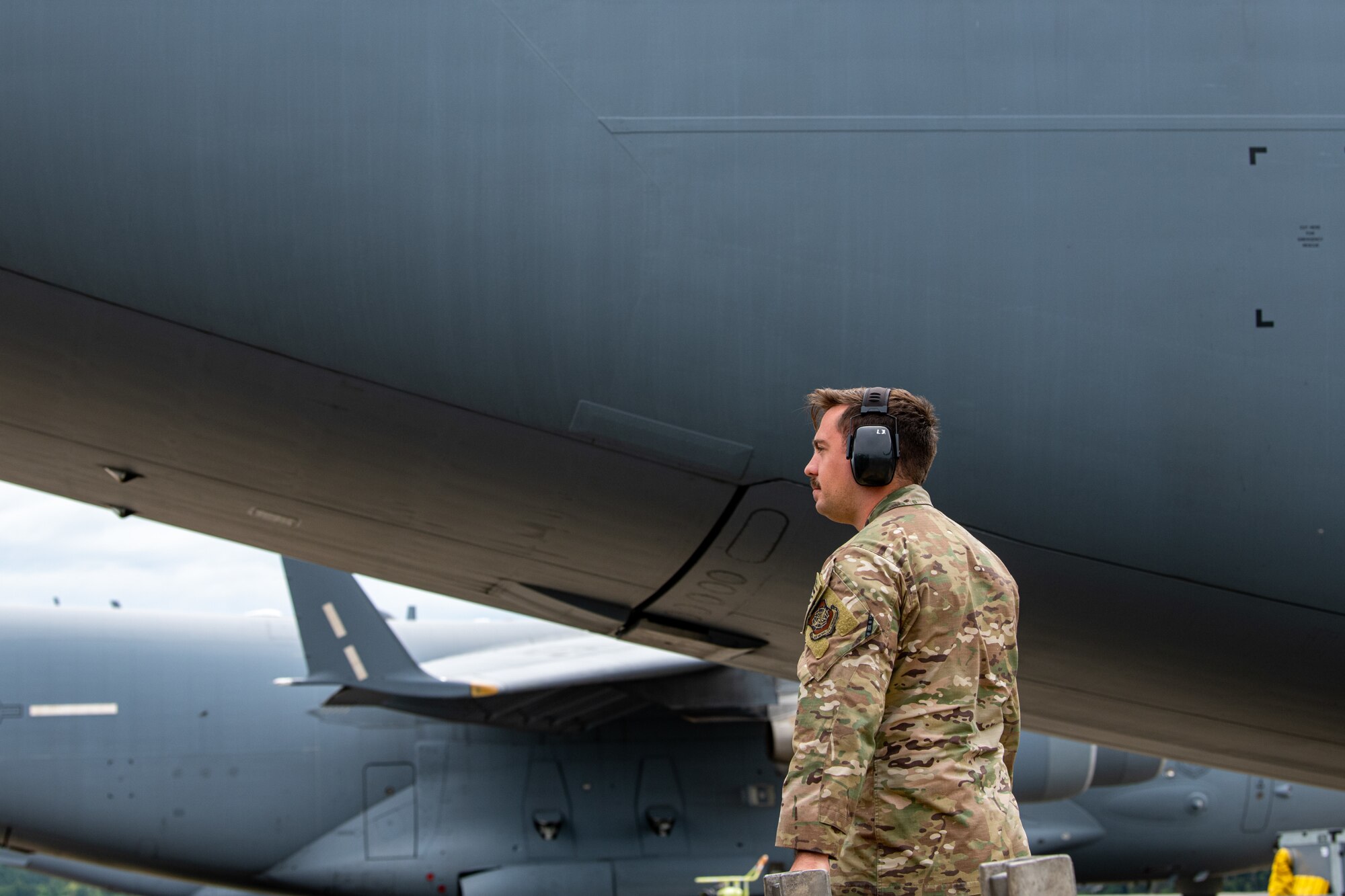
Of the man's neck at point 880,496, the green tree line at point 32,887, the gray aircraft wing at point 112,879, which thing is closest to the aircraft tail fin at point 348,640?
the gray aircraft wing at point 112,879

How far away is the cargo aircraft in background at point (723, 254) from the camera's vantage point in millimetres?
2461

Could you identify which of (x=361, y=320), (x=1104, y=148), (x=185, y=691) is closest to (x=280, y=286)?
(x=361, y=320)

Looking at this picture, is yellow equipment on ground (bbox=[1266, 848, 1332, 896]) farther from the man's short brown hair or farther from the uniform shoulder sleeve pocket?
the uniform shoulder sleeve pocket

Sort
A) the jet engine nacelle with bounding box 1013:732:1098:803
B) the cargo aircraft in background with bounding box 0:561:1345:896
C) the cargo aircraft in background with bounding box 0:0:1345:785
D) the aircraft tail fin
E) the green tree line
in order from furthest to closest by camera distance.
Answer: the green tree line, the cargo aircraft in background with bounding box 0:561:1345:896, the jet engine nacelle with bounding box 1013:732:1098:803, the aircraft tail fin, the cargo aircraft in background with bounding box 0:0:1345:785

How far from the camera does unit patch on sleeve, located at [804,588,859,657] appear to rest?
174 cm

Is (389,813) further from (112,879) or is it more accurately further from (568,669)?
(112,879)

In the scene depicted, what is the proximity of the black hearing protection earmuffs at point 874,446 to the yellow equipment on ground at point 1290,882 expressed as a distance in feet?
41.6

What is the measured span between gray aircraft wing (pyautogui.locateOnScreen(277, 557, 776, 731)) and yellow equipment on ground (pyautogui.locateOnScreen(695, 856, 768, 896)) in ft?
5.51

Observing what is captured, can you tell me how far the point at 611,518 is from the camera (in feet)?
9.46

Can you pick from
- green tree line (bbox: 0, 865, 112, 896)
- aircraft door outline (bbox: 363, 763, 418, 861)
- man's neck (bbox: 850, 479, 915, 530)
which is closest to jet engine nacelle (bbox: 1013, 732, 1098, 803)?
aircraft door outline (bbox: 363, 763, 418, 861)

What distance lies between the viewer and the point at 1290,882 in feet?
41.4

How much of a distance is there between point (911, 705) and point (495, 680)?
972 centimetres

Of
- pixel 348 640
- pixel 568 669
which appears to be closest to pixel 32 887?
pixel 348 640

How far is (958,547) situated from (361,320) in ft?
4.42
